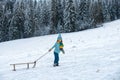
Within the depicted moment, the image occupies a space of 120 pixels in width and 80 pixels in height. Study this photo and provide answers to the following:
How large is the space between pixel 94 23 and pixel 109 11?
139 ft

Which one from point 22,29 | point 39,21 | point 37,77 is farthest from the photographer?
point 39,21

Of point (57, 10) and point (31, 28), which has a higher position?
point (57, 10)

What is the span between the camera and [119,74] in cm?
1069

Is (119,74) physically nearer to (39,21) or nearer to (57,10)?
(57,10)

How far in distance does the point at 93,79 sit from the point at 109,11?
108 metres

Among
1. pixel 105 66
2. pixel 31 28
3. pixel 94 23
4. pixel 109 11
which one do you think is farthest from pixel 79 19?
pixel 105 66

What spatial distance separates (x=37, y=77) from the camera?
12.7m

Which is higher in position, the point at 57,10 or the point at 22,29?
the point at 57,10

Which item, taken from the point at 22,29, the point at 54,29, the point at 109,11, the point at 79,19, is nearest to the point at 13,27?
the point at 22,29

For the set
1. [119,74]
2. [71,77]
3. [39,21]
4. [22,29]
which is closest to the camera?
[119,74]

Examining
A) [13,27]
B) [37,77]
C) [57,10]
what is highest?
[57,10]

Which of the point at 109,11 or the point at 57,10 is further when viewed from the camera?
the point at 109,11

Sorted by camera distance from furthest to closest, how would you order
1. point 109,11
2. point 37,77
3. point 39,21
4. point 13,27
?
point 109,11 < point 39,21 < point 13,27 < point 37,77

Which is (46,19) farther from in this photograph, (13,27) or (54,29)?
(13,27)
